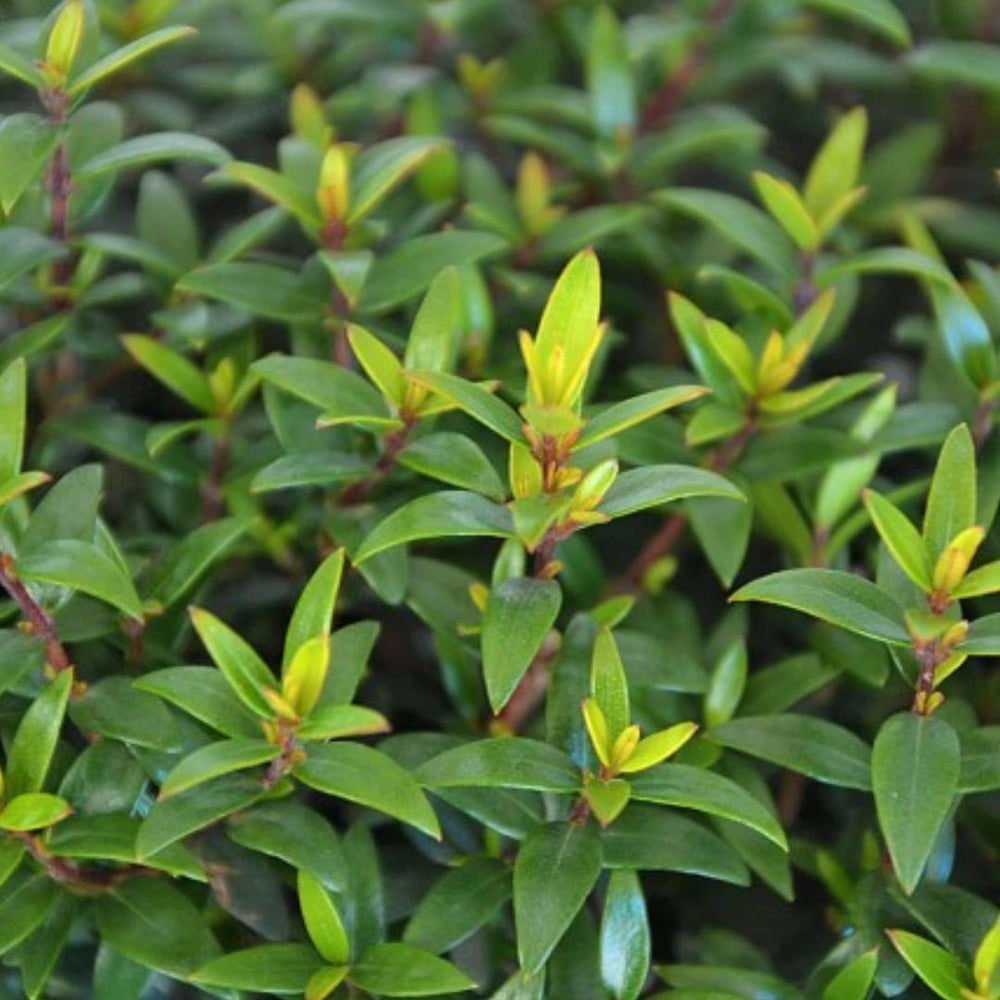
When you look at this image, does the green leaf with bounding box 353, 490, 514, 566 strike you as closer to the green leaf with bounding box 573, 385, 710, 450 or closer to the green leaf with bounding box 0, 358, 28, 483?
the green leaf with bounding box 573, 385, 710, 450

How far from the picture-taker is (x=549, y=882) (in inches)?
32.7

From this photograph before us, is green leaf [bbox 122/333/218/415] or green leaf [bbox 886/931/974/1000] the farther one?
green leaf [bbox 122/333/218/415]

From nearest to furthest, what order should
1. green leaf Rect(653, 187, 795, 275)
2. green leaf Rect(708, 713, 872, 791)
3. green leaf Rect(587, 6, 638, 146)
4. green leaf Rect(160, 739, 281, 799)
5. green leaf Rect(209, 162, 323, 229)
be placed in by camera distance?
green leaf Rect(160, 739, 281, 799), green leaf Rect(708, 713, 872, 791), green leaf Rect(209, 162, 323, 229), green leaf Rect(653, 187, 795, 275), green leaf Rect(587, 6, 638, 146)

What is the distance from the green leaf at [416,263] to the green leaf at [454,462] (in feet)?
0.48

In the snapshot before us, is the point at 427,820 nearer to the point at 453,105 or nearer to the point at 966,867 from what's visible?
the point at 966,867

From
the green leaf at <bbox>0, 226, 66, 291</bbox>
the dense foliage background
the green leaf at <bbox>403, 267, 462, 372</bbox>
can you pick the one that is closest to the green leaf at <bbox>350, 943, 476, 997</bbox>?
the dense foliage background

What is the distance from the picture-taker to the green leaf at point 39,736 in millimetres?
839

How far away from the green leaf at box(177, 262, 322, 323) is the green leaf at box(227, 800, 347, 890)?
33 centimetres

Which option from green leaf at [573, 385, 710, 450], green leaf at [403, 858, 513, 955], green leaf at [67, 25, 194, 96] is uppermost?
green leaf at [67, 25, 194, 96]

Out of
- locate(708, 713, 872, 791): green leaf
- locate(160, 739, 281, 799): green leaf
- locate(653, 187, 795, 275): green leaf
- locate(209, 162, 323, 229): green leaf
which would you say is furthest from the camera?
locate(653, 187, 795, 275): green leaf

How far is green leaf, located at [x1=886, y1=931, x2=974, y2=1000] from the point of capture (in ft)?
2.73

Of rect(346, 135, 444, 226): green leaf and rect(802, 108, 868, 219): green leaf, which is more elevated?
rect(346, 135, 444, 226): green leaf

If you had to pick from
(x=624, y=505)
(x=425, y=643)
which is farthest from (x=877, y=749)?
(x=425, y=643)

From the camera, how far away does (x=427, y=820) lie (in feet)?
2.65
